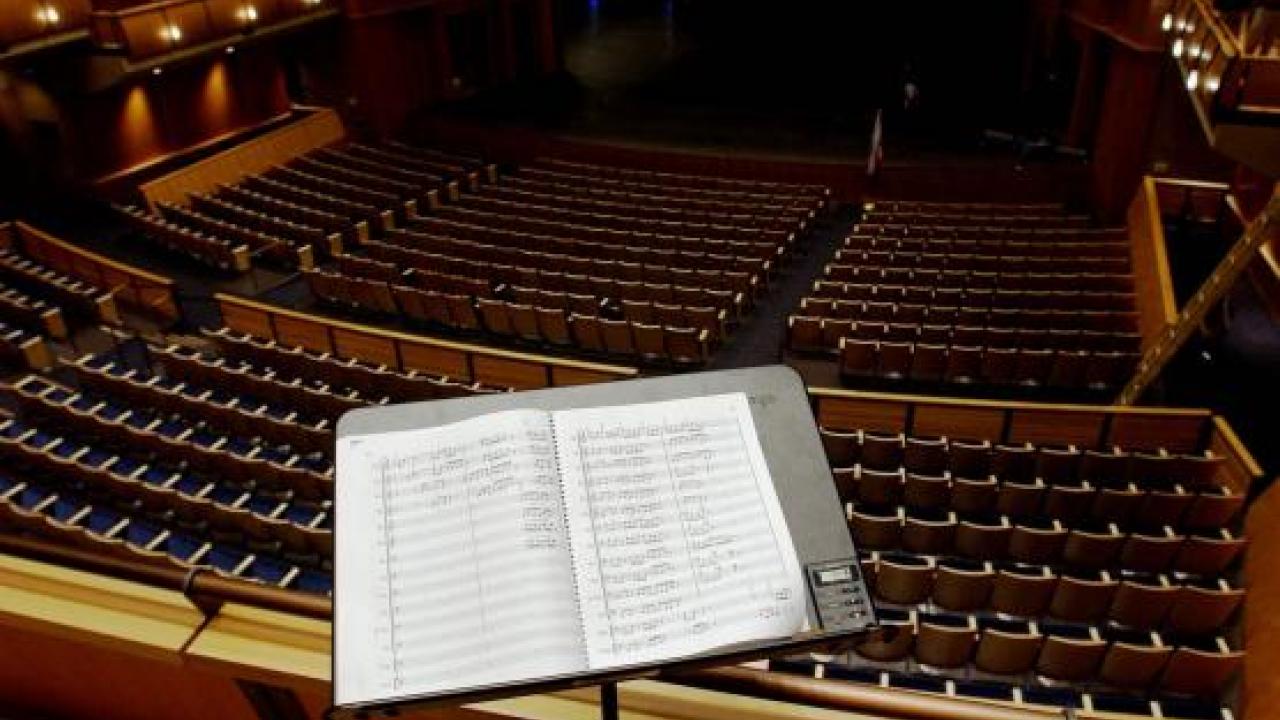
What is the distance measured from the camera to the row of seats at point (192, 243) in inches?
215

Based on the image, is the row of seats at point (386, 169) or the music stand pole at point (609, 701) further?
the row of seats at point (386, 169)

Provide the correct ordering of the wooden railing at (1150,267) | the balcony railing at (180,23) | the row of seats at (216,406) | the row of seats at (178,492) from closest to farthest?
1. the row of seats at (178,492)
2. the row of seats at (216,406)
3. the wooden railing at (1150,267)
4. the balcony railing at (180,23)

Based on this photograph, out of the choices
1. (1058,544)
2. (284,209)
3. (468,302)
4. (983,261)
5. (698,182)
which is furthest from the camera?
(698,182)

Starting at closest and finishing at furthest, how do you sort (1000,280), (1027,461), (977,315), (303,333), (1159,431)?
(1027,461), (1159,431), (303,333), (977,315), (1000,280)

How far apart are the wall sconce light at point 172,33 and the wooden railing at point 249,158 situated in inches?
40.9

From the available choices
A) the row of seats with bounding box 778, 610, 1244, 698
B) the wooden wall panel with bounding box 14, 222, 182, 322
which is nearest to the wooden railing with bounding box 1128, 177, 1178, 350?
the row of seats with bounding box 778, 610, 1244, 698

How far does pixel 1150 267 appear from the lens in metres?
4.78

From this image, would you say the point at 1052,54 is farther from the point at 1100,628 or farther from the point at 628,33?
→ the point at 1100,628

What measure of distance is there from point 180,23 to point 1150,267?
6.94 m

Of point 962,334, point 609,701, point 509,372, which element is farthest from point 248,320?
point 609,701

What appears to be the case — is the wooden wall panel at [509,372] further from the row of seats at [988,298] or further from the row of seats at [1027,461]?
the row of seats at [988,298]

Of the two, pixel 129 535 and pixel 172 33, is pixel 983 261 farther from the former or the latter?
pixel 172 33

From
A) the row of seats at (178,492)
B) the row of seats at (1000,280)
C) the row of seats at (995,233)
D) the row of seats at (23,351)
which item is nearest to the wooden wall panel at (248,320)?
the row of seats at (23,351)

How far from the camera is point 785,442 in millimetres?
843
